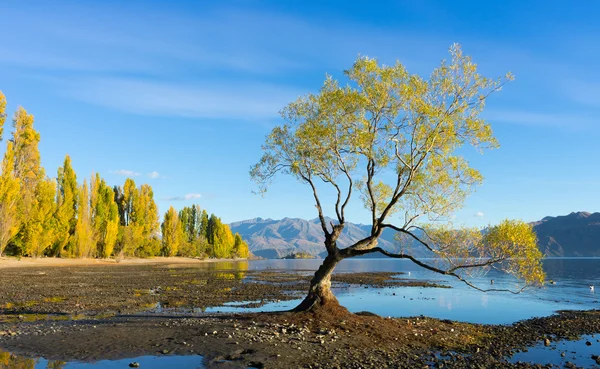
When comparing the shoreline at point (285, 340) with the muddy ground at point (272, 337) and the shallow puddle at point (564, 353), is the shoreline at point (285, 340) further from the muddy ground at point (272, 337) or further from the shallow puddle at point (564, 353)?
the shallow puddle at point (564, 353)

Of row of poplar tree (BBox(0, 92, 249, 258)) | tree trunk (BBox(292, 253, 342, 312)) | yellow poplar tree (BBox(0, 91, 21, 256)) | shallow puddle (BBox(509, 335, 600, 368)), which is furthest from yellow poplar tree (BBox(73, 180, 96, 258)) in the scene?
shallow puddle (BBox(509, 335, 600, 368))

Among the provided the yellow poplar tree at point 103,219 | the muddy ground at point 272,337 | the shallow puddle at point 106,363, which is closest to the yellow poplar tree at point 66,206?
the yellow poplar tree at point 103,219

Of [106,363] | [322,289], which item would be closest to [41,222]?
[322,289]

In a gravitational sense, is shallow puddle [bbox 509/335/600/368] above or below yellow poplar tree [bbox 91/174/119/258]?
below

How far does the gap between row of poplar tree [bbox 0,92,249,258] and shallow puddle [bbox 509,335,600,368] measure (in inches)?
3135

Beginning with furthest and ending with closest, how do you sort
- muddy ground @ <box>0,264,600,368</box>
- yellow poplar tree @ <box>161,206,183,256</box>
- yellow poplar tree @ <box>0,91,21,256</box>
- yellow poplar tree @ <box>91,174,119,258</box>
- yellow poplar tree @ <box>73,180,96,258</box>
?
yellow poplar tree @ <box>161,206,183,256</box> < yellow poplar tree @ <box>91,174,119,258</box> < yellow poplar tree @ <box>73,180,96,258</box> < yellow poplar tree @ <box>0,91,21,256</box> < muddy ground @ <box>0,264,600,368</box>

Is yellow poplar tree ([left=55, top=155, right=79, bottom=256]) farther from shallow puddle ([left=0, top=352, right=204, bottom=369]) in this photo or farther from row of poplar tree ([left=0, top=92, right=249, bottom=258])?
shallow puddle ([left=0, top=352, right=204, bottom=369])

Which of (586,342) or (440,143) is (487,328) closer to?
(586,342)

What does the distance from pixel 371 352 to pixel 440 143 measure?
1107 centimetres

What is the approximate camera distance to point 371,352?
16828 mm

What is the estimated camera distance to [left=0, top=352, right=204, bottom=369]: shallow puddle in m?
14.7

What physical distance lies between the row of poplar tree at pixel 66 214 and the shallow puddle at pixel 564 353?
79.6m

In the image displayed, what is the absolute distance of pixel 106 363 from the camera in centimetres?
1511

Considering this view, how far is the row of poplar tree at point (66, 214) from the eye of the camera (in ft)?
246
